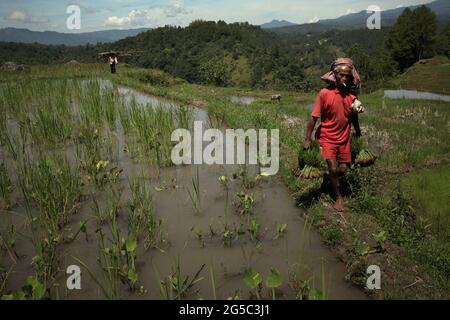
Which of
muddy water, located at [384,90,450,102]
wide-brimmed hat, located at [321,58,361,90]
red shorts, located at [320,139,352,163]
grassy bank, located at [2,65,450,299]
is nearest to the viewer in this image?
grassy bank, located at [2,65,450,299]

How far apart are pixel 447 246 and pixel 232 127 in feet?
16.6

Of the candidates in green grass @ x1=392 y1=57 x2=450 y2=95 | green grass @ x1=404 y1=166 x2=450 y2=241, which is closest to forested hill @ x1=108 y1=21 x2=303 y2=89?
green grass @ x1=392 y1=57 x2=450 y2=95

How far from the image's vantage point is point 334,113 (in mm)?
3652

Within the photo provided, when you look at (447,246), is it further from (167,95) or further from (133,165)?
(167,95)

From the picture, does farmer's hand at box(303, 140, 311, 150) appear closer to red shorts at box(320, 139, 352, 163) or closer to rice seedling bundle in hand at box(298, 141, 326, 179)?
rice seedling bundle in hand at box(298, 141, 326, 179)

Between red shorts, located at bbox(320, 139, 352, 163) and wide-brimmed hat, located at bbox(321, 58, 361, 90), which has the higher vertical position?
wide-brimmed hat, located at bbox(321, 58, 361, 90)

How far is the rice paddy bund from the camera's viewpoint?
2.70m

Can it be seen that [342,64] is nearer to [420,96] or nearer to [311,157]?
[311,157]

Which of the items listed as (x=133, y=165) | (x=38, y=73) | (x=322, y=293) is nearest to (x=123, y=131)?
(x=133, y=165)

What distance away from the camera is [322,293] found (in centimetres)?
231

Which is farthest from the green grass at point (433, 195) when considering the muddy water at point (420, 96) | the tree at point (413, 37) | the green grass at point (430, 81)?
the tree at point (413, 37)

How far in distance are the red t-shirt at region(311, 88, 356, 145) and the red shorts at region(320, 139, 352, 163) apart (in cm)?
4

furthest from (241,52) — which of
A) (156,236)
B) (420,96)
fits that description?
(156,236)

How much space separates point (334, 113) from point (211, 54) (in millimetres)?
97525
